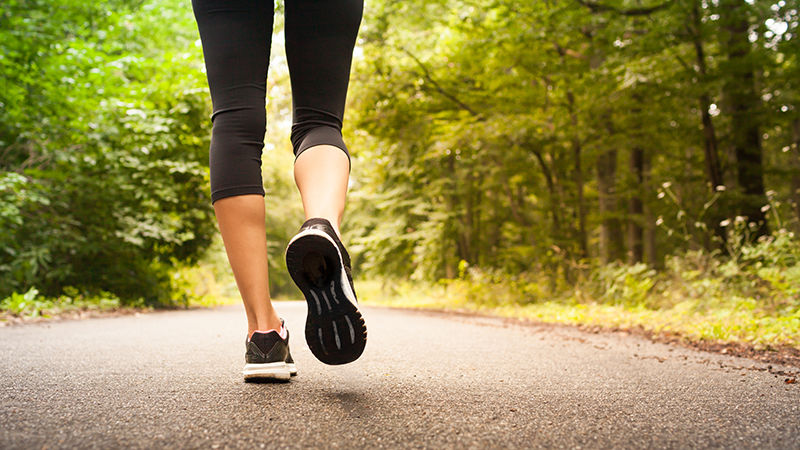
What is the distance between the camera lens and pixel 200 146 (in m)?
8.92

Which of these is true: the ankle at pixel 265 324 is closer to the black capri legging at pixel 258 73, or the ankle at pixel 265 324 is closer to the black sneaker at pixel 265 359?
the black sneaker at pixel 265 359

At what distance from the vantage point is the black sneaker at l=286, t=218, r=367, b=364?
1455 mm

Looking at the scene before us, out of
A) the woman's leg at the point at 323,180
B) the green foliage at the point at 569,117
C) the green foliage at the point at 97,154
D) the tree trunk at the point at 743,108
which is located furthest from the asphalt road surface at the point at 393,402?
the tree trunk at the point at 743,108

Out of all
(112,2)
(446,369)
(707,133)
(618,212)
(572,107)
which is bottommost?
(446,369)

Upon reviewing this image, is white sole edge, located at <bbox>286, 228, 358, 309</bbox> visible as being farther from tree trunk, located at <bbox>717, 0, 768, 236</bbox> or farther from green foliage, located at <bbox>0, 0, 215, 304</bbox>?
tree trunk, located at <bbox>717, 0, 768, 236</bbox>

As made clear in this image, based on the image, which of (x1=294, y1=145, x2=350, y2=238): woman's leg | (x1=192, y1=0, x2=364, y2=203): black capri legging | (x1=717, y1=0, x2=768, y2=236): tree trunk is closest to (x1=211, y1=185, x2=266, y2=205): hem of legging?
(x1=192, y1=0, x2=364, y2=203): black capri legging

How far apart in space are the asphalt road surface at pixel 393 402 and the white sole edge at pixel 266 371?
33 mm

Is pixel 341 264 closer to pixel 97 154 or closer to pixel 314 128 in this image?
pixel 314 128

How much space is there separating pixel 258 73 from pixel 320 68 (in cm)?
22

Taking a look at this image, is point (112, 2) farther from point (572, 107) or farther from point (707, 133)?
point (707, 133)

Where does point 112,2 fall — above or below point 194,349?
above

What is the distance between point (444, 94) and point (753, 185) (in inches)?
206

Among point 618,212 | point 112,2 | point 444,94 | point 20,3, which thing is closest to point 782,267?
point 618,212

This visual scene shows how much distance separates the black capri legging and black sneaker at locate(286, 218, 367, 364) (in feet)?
1.20
